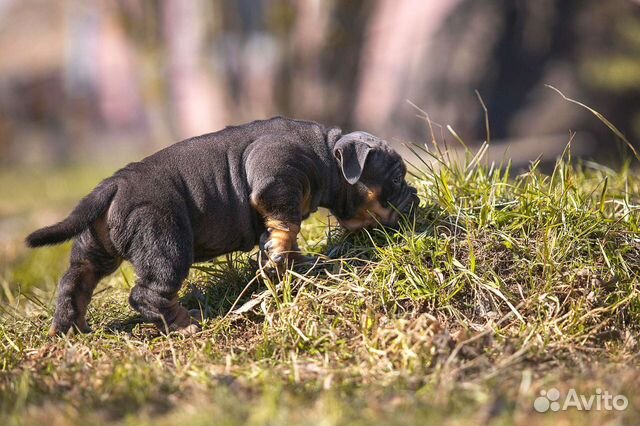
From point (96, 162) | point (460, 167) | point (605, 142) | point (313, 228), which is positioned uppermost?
point (460, 167)

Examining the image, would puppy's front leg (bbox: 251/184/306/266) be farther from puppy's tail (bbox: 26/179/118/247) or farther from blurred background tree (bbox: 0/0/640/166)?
blurred background tree (bbox: 0/0/640/166)

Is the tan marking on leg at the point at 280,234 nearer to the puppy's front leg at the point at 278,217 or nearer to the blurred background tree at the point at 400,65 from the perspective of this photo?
the puppy's front leg at the point at 278,217

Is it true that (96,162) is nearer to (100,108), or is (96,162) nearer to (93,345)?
(100,108)

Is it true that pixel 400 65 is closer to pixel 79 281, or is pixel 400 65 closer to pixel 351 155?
pixel 351 155

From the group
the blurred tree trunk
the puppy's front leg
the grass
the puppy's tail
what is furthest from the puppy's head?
the blurred tree trunk

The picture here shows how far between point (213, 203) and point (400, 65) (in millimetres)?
8276

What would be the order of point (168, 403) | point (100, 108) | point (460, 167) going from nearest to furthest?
point (168, 403)
point (460, 167)
point (100, 108)

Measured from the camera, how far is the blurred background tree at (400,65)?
10828 mm

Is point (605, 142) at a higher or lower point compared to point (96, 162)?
higher

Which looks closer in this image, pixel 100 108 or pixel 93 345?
pixel 93 345

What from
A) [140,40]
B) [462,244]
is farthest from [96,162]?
[462,244]

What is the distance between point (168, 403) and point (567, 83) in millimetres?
9292

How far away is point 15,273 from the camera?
616 centimetres

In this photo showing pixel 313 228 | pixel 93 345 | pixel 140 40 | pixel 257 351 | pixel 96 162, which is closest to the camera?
pixel 257 351
